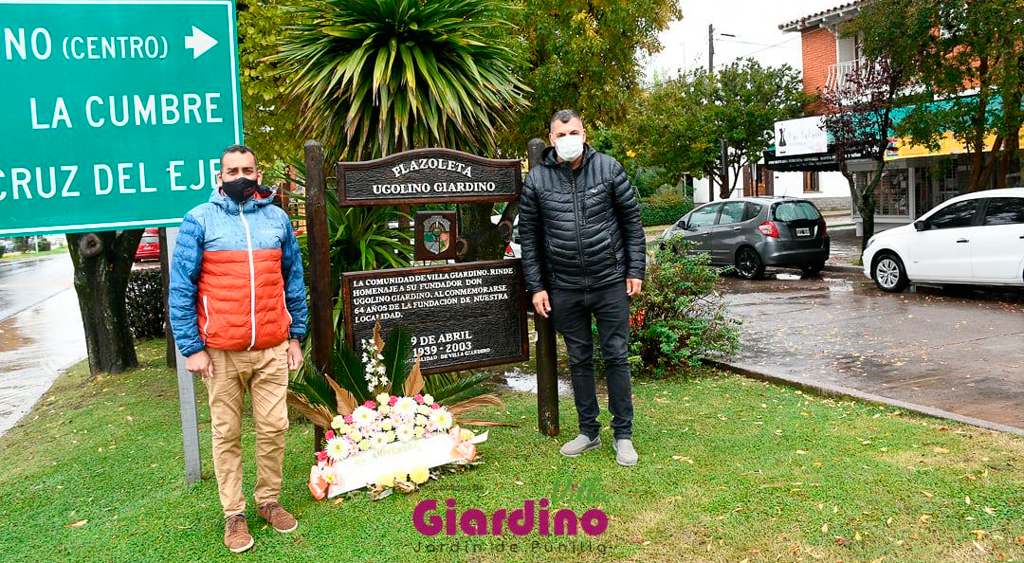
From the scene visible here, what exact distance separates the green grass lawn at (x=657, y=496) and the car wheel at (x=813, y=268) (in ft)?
34.2

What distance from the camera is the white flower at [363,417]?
4.45 metres

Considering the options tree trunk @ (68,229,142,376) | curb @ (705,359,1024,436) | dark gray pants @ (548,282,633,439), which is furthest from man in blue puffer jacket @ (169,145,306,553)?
tree trunk @ (68,229,142,376)

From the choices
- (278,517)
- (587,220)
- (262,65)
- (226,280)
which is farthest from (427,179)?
(262,65)

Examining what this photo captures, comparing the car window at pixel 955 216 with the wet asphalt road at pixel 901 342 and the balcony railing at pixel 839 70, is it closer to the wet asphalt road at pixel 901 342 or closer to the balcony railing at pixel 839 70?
the wet asphalt road at pixel 901 342

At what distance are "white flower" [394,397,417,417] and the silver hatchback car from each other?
12.0 meters

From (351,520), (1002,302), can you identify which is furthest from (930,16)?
(351,520)

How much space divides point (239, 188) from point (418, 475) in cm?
183

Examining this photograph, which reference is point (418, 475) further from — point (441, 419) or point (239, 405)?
point (239, 405)

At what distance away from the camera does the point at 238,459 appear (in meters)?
3.96

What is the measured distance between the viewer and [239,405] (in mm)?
3939

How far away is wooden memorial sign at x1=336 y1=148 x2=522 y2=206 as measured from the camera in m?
Answer: 4.97

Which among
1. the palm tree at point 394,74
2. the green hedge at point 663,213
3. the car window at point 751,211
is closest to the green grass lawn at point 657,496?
the palm tree at point 394,74

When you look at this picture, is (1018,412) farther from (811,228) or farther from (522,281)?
(811,228)

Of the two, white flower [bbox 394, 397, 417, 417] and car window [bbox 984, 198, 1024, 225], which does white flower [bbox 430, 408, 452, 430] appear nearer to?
white flower [bbox 394, 397, 417, 417]
